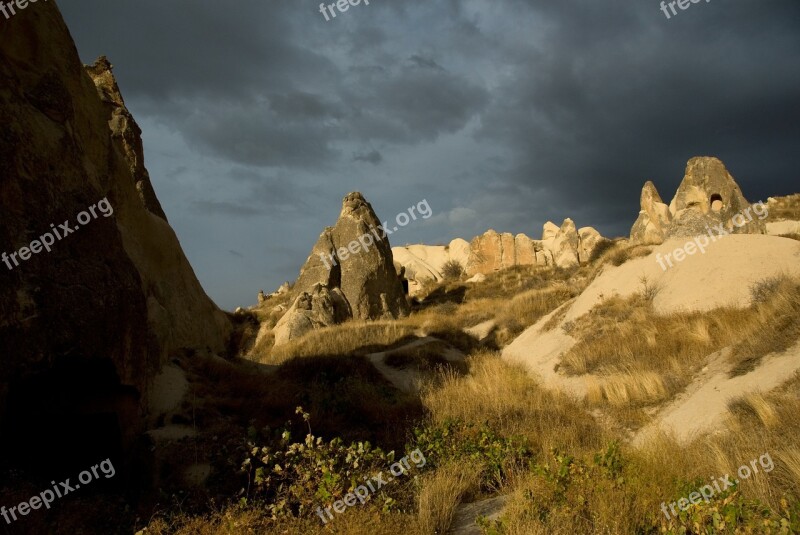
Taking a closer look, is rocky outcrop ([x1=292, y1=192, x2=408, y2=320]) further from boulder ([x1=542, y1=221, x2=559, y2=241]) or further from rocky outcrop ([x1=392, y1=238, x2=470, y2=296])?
boulder ([x1=542, y1=221, x2=559, y2=241])

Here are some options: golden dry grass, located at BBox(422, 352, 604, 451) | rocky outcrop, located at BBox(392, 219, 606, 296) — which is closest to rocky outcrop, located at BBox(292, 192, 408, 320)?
golden dry grass, located at BBox(422, 352, 604, 451)

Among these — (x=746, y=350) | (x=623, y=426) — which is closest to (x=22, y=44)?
(x=623, y=426)

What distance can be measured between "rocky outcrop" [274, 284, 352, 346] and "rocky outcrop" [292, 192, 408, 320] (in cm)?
62

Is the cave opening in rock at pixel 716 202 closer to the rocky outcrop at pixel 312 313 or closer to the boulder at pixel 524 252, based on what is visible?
the boulder at pixel 524 252

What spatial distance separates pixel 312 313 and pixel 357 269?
3637mm

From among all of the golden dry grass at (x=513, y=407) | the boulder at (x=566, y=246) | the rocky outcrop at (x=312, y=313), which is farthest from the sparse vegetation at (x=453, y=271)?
the golden dry grass at (x=513, y=407)

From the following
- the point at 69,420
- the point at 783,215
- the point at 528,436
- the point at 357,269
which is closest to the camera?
the point at 69,420

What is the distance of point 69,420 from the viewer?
4.39 metres

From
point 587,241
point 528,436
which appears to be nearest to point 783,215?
point 587,241

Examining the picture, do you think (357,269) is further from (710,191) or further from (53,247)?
(710,191)

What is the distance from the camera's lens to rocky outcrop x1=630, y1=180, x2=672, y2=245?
102 ft

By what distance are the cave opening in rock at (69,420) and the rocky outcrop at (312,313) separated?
11927 millimetres

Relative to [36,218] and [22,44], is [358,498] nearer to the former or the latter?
[36,218]

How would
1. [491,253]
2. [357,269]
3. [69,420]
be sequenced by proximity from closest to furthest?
1. [69,420]
2. [357,269]
3. [491,253]
